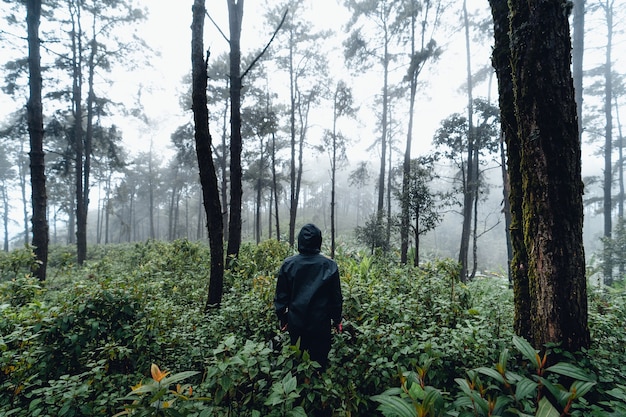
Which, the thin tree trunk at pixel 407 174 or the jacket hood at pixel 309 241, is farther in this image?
the thin tree trunk at pixel 407 174

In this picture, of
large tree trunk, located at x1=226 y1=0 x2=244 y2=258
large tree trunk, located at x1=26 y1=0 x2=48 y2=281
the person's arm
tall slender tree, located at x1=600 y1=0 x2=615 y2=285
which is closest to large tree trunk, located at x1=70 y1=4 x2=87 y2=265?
large tree trunk, located at x1=26 y1=0 x2=48 y2=281

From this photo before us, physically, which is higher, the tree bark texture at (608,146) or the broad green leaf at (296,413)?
the tree bark texture at (608,146)

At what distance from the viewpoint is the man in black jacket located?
2.81 metres

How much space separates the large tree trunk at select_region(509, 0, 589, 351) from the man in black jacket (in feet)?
6.18

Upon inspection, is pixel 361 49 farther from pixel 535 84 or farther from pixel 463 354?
pixel 463 354

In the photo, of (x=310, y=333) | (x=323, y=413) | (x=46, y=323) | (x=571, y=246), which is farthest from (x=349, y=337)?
(x=46, y=323)

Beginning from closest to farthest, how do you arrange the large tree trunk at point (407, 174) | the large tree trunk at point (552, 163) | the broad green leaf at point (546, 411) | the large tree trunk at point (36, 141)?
the broad green leaf at point (546, 411)
the large tree trunk at point (552, 163)
the large tree trunk at point (36, 141)
the large tree trunk at point (407, 174)

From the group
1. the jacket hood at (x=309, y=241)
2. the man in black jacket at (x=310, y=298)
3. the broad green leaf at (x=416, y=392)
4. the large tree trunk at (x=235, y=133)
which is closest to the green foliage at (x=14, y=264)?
the large tree trunk at (x=235, y=133)

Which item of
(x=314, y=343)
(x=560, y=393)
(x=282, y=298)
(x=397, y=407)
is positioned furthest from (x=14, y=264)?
(x=560, y=393)

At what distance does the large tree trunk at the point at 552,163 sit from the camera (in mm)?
2025

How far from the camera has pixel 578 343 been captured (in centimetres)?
210

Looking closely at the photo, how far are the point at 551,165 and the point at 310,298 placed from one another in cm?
246

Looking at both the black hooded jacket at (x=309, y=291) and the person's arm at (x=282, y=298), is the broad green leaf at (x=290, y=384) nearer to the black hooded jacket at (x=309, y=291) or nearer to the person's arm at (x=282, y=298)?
the black hooded jacket at (x=309, y=291)

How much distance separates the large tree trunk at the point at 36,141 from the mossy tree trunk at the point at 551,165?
10336 mm
